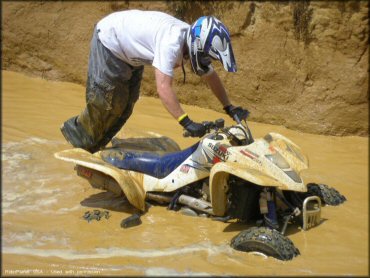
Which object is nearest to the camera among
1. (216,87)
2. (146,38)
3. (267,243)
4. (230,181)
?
(267,243)

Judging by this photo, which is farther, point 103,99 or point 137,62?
point 103,99

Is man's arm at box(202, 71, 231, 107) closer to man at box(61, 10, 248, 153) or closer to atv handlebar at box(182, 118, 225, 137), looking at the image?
man at box(61, 10, 248, 153)

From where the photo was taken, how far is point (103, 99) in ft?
16.9

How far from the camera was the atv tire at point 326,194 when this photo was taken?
4.62 meters

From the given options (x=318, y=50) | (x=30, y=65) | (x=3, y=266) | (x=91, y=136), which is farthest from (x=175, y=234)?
(x=30, y=65)

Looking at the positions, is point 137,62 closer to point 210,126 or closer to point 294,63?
point 210,126

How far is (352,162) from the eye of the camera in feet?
20.2

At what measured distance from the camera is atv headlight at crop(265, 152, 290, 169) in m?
3.98

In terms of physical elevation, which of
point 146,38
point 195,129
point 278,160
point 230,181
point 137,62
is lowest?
point 230,181

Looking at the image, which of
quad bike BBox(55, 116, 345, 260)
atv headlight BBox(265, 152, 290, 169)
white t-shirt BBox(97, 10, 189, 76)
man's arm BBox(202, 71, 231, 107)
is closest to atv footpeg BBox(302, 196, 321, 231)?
quad bike BBox(55, 116, 345, 260)

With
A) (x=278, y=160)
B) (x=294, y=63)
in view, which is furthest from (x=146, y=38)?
(x=294, y=63)

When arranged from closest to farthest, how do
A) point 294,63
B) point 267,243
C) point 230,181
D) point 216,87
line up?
1. point 267,243
2. point 230,181
3. point 216,87
4. point 294,63

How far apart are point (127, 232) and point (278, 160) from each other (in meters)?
1.29

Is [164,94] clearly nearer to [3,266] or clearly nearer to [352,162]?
[3,266]
